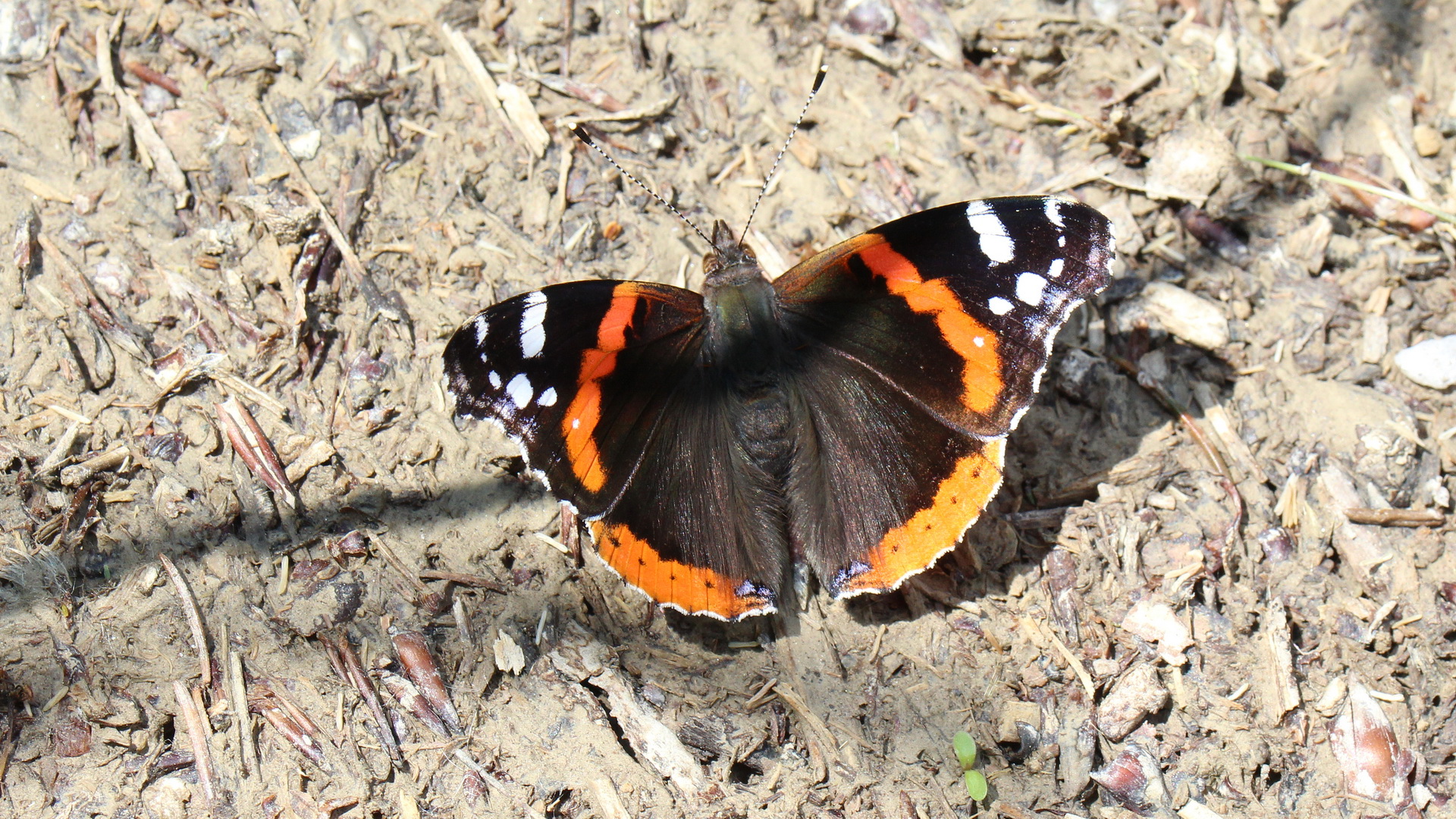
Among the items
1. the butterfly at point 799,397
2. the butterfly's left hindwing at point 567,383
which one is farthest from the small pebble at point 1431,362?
the butterfly's left hindwing at point 567,383

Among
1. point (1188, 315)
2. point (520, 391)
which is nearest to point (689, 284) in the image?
point (520, 391)

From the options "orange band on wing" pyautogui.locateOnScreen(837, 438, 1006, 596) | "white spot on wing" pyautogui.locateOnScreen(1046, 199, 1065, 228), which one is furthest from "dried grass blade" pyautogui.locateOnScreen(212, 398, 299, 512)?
"white spot on wing" pyautogui.locateOnScreen(1046, 199, 1065, 228)

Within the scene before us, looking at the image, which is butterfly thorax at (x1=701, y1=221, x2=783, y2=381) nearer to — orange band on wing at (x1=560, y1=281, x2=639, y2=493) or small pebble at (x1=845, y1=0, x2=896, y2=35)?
orange band on wing at (x1=560, y1=281, x2=639, y2=493)

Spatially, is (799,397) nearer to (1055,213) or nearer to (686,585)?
(686,585)

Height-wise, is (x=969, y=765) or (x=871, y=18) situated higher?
(x=871, y=18)

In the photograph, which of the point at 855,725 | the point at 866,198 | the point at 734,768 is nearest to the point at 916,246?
the point at 866,198

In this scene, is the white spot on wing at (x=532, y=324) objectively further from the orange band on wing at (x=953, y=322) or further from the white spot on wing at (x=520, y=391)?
the orange band on wing at (x=953, y=322)
